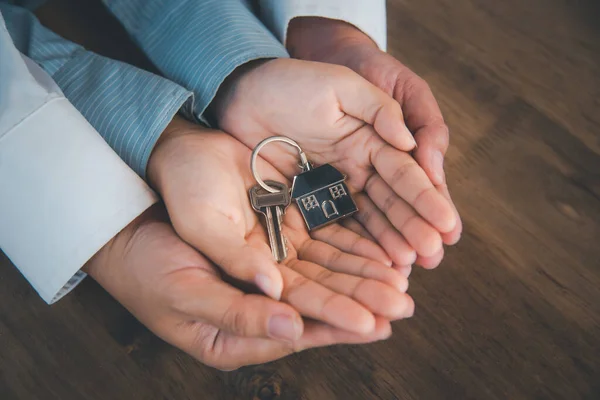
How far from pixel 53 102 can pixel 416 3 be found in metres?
0.81

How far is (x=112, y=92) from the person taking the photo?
94 centimetres

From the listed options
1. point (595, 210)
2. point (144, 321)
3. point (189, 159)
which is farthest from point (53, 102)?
point (595, 210)

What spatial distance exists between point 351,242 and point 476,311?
0.26 metres

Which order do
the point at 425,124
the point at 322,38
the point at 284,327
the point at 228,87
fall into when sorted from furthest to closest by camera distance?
the point at 322,38 → the point at 228,87 → the point at 425,124 → the point at 284,327

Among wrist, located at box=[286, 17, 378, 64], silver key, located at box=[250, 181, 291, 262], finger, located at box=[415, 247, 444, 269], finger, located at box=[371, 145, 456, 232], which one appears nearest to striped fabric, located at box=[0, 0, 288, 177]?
wrist, located at box=[286, 17, 378, 64]

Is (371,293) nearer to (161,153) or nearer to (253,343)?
(253,343)

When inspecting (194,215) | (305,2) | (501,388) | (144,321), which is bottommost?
(501,388)

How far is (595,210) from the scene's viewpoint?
0.98m

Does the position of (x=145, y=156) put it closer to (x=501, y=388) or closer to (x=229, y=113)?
(x=229, y=113)

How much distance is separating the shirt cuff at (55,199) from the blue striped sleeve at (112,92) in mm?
86

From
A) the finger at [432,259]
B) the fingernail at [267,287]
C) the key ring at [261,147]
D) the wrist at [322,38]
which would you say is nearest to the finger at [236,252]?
the fingernail at [267,287]

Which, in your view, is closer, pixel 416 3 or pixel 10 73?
pixel 10 73

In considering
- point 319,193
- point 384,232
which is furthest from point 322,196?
point 384,232

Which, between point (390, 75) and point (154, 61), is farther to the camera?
point (154, 61)
